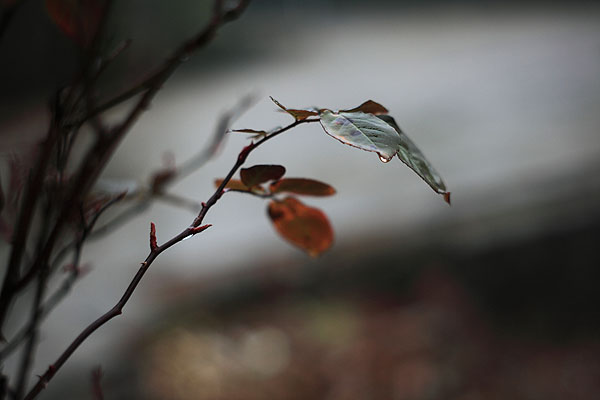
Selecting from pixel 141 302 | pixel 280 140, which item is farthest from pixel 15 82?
pixel 141 302

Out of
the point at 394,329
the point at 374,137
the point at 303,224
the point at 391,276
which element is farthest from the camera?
the point at 391,276

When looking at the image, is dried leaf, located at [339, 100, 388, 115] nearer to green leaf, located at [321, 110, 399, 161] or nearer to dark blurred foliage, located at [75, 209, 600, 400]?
green leaf, located at [321, 110, 399, 161]

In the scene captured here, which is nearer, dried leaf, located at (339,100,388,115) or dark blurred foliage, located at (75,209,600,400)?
dried leaf, located at (339,100,388,115)

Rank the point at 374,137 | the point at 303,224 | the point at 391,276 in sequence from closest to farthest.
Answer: the point at 374,137, the point at 303,224, the point at 391,276

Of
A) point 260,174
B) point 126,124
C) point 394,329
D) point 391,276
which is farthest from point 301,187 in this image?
point 391,276

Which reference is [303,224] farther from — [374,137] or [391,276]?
[391,276]

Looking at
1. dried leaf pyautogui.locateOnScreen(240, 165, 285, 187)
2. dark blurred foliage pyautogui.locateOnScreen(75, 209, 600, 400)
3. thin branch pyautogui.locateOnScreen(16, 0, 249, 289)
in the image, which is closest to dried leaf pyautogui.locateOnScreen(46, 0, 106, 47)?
thin branch pyautogui.locateOnScreen(16, 0, 249, 289)
